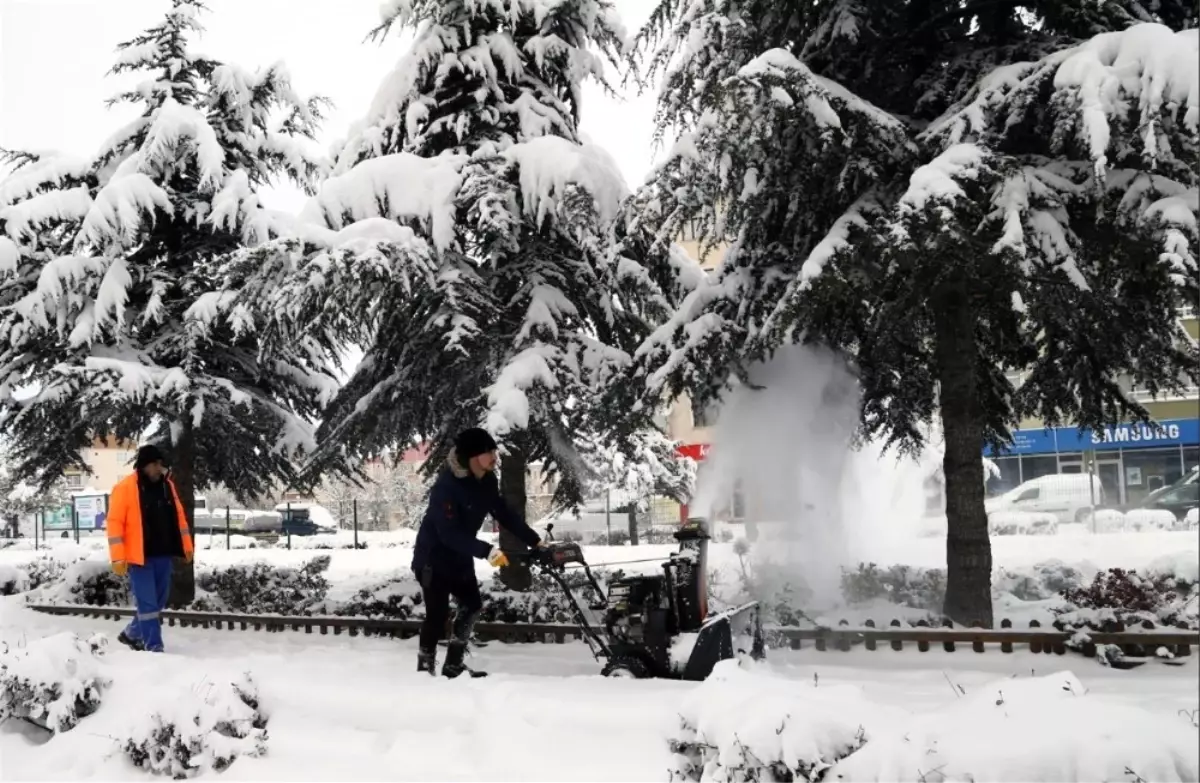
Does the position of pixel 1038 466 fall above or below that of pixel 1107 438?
below

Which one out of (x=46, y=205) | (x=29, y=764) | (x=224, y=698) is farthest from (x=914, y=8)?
(x=46, y=205)

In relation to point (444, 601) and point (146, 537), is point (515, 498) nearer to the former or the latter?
point (146, 537)

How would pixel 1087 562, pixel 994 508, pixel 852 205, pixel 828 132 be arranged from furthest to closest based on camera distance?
1. pixel 994 508
2. pixel 1087 562
3. pixel 852 205
4. pixel 828 132

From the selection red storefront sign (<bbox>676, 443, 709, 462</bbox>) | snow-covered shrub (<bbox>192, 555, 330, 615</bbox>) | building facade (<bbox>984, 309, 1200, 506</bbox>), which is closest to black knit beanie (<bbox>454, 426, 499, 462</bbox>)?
red storefront sign (<bbox>676, 443, 709, 462</bbox>)

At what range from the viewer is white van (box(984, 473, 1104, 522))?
18.6ft

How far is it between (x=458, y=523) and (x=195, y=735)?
70.8 inches

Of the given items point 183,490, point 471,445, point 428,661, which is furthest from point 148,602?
point 183,490

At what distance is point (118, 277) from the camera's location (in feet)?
34.2

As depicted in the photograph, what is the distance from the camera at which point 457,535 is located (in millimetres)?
5625

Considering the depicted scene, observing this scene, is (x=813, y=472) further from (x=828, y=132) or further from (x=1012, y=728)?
(x=1012, y=728)

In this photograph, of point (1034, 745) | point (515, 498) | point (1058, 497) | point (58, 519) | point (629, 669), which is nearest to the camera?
point (1034, 745)

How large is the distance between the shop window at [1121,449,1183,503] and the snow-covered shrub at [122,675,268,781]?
4.20 meters

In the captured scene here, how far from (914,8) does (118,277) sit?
849 centimetres

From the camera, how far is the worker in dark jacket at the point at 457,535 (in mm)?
5676
